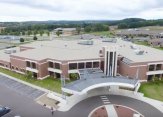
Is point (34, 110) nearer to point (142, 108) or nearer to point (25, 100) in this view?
point (25, 100)

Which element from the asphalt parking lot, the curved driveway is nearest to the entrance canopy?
the curved driveway

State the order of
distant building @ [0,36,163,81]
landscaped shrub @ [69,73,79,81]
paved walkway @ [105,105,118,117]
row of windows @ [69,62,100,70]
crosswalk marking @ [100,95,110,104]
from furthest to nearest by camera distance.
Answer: row of windows @ [69,62,100,70] < landscaped shrub @ [69,73,79,81] < distant building @ [0,36,163,81] < crosswalk marking @ [100,95,110,104] < paved walkway @ [105,105,118,117]

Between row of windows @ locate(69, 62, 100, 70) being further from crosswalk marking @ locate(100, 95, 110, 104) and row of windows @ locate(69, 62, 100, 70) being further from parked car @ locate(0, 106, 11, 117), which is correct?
parked car @ locate(0, 106, 11, 117)

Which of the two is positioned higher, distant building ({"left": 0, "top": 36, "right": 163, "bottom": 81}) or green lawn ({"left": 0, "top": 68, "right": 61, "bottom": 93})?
distant building ({"left": 0, "top": 36, "right": 163, "bottom": 81})

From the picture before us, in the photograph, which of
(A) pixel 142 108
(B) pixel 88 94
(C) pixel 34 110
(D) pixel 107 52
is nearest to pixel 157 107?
(A) pixel 142 108

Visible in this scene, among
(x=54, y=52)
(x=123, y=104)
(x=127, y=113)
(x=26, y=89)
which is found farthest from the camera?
(x=54, y=52)

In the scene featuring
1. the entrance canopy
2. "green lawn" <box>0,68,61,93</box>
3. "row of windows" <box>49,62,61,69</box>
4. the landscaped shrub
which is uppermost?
"row of windows" <box>49,62,61,69</box>

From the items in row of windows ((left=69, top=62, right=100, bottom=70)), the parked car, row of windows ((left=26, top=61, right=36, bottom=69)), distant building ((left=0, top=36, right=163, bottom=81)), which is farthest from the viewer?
row of windows ((left=26, top=61, right=36, bottom=69))
